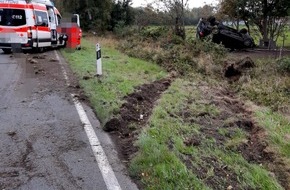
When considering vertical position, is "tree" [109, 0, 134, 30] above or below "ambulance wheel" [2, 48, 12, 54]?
above

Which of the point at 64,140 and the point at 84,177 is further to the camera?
the point at 64,140

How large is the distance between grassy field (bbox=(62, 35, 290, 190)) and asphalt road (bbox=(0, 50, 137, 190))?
1.33ft

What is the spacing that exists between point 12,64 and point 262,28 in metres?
16.0

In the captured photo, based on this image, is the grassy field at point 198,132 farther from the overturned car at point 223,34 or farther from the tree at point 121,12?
the tree at point 121,12

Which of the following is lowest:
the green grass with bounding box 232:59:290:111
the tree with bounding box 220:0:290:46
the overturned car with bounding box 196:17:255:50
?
the green grass with bounding box 232:59:290:111

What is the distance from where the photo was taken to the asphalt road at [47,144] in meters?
3.84

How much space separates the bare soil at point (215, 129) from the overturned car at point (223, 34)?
31.7 ft

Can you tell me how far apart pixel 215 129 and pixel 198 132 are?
39 cm

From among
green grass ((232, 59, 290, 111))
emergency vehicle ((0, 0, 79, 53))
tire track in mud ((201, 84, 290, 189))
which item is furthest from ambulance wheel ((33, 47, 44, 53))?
tire track in mud ((201, 84, 290, 189))

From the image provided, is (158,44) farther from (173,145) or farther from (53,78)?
(173,145)

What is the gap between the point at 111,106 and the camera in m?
6.53

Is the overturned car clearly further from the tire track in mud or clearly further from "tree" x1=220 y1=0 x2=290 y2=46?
the tire track in mud

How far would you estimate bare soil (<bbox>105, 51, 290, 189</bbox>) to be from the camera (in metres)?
4.13

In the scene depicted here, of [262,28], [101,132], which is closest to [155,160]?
[101,132]
